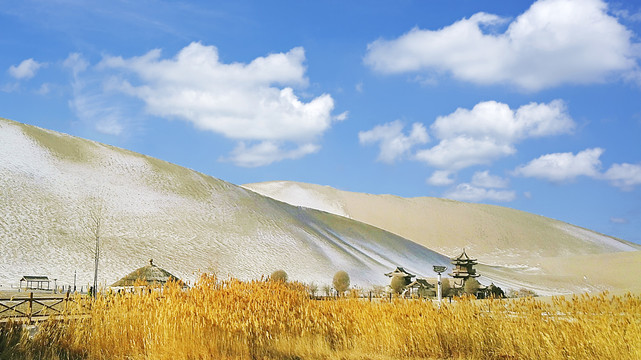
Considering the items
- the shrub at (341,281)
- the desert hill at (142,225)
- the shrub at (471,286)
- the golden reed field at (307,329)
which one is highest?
the desert hill at (142,225)

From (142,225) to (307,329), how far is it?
48.7 meters

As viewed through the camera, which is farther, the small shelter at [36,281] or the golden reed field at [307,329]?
the small shelter at [36,281]

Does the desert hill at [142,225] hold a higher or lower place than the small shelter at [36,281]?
higher

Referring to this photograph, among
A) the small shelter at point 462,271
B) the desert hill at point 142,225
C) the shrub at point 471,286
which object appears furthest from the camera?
the desert hill at point 142,225

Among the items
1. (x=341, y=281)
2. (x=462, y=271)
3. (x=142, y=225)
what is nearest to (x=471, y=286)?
(x=462, y=271)

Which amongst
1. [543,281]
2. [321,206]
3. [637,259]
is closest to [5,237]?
[543,281]

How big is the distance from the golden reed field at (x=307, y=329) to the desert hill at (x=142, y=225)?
105 feet

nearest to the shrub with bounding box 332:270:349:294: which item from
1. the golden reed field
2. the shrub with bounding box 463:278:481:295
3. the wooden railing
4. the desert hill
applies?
the desert hill

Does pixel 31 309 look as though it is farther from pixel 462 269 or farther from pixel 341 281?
pixel 341 281

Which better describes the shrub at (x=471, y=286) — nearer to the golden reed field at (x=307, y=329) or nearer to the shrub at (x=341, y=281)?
the shrub at (x=341, y=281)

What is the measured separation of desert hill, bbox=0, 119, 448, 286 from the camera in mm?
45719

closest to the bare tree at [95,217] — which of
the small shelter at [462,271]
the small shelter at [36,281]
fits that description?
the small shelter at [36,281]

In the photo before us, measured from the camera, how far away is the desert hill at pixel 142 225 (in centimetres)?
4572

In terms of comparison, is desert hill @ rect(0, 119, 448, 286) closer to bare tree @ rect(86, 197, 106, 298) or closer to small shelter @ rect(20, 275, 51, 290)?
bare tree @ rect(86, 197, 106, 298)
